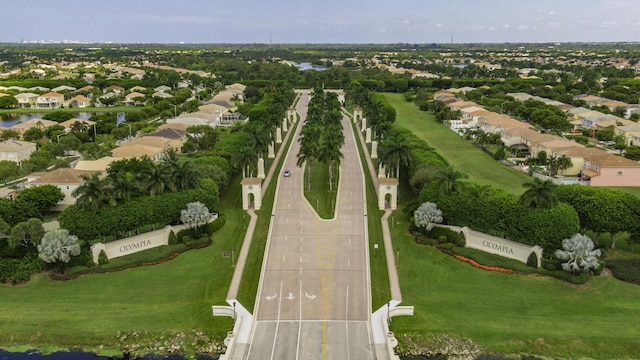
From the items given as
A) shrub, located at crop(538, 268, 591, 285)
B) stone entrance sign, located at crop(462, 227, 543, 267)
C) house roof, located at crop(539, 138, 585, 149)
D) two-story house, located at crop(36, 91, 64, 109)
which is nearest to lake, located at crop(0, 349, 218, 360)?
stone entrance sign, located at crop(462, 227, 543, 267)

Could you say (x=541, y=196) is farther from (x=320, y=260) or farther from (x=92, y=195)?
(x=92, y=195)

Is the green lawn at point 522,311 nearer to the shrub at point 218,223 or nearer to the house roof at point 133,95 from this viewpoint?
the shrub at point 218,223

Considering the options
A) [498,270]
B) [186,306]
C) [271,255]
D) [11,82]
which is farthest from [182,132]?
[11,82]

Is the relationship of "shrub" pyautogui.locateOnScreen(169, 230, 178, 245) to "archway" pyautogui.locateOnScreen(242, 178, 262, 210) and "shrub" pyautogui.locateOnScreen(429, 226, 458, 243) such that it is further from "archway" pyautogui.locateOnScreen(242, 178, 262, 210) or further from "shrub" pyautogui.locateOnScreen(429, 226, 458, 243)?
"shrub" pyautogui.locateOnScreen(429, 226, 458, 243)

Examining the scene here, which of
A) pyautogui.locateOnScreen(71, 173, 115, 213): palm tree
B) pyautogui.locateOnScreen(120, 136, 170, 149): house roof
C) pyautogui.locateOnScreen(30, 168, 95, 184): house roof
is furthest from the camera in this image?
pyautogui.locateOnScreen(120, 136, 170, 149): house roof

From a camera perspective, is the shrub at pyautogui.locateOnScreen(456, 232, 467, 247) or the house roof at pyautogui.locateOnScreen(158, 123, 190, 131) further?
the house roof at pyautogui.locateOnScreen(158, 123, 190, 131)

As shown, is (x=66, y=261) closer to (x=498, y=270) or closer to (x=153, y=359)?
(x=153, y=359)
